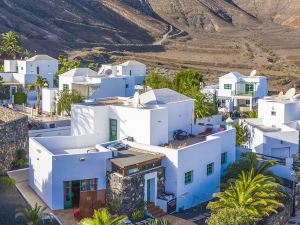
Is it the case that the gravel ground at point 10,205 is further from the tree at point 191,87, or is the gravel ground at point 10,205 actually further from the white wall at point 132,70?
the white wall at point 132,70

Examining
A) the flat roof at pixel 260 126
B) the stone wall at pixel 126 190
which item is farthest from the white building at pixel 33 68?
the stone wall at pixel 126 190

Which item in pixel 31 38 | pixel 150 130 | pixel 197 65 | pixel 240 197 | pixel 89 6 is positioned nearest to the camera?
pixel 240 197

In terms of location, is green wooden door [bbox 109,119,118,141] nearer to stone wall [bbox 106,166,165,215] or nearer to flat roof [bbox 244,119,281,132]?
stone wall [bbox 106,166,165,215]

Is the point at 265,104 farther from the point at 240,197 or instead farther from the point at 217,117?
the point at 240,197

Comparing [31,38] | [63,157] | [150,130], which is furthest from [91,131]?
[31,38]

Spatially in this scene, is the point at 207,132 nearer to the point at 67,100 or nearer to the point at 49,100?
the point at 67,100

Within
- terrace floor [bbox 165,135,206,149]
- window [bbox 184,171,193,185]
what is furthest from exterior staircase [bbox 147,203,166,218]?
terrace floor [bbox 165,135,206,149]

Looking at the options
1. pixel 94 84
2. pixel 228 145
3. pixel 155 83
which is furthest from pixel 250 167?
pixel 155 83
